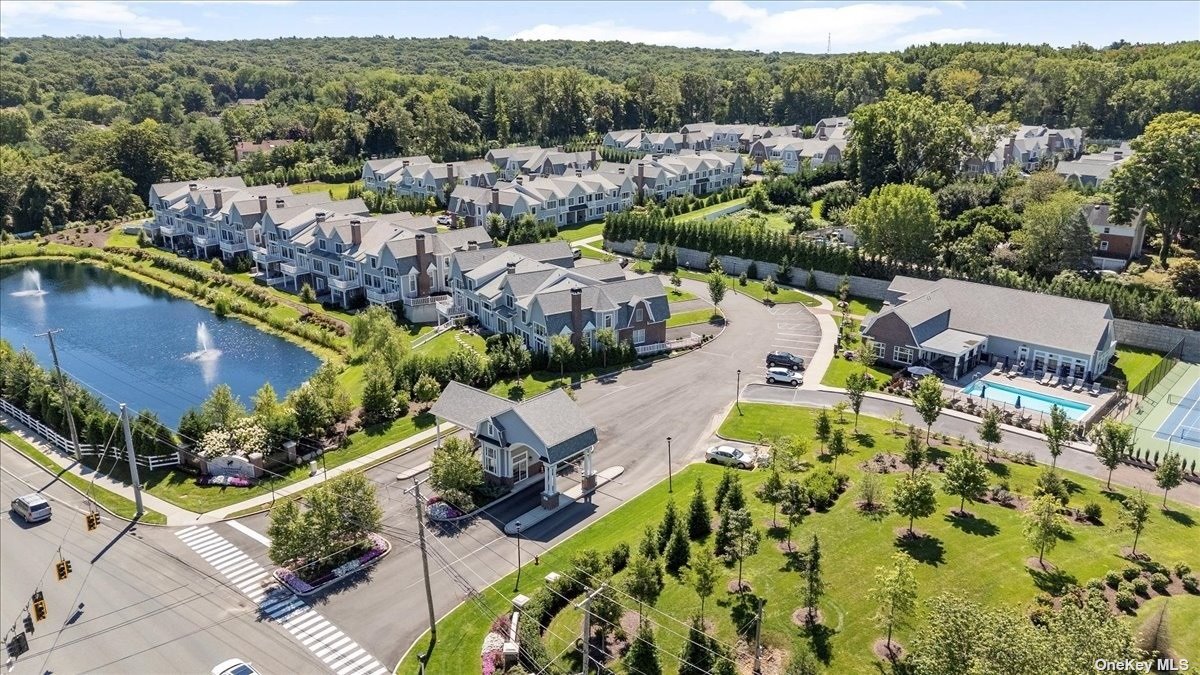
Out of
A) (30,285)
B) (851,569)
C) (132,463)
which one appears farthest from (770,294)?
(30,285)

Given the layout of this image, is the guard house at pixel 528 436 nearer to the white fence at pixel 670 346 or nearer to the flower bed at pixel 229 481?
the flower bed at pixel 229 481

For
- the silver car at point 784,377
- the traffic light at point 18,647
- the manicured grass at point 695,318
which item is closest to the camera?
the traffic light at point 18,647

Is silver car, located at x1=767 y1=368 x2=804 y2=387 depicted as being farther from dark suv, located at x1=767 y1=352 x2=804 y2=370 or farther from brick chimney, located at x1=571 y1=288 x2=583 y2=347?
brick chimney, located at x1=571 y1=288 x2=583 y2=347

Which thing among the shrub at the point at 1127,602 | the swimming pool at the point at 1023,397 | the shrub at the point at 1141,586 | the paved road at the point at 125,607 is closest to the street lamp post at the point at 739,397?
the swimming pool at the point at 1023,397

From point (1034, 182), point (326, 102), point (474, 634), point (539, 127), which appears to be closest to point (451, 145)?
point (539, 127)

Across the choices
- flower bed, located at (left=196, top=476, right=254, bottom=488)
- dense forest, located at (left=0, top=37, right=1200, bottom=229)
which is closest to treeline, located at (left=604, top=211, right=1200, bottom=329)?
dense forest, located at (left=0, top=37, right=1200, bottom=229)

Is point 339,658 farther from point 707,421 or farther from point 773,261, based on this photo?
point 773,261

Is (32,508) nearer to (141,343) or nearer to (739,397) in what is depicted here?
(141,343)

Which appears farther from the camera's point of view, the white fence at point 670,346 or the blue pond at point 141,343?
the white fence at point 670,346
